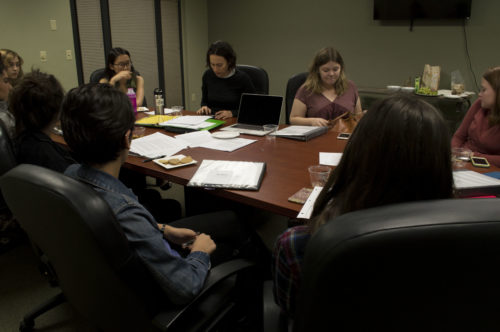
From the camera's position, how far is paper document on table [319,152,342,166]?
5.76 feet

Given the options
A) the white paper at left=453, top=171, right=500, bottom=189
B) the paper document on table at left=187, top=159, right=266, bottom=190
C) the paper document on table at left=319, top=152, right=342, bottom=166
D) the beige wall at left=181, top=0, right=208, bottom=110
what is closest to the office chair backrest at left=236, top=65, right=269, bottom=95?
the paper document on table at left=319, top=152, right=342, bottom=166

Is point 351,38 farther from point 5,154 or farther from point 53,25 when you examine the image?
point 5,154

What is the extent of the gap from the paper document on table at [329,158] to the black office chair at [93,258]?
82cm

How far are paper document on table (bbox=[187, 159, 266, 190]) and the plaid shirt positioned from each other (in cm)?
60

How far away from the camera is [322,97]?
2693mm

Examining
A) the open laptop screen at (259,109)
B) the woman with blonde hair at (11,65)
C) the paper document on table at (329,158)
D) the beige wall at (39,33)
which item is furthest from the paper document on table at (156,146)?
the beige wall at (39,33)

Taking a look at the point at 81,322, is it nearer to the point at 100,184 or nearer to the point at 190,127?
the point at 100,184

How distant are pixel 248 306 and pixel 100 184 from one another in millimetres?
1037

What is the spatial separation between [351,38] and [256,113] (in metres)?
2.62

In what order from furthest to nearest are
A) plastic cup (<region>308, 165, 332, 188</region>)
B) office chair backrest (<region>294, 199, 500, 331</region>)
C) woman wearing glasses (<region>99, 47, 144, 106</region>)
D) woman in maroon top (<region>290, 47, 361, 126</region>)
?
woman wearing glasses (<region>99, 47, 144, 106</region>) → woman in maroon top (<region>290, 47, 361, 126</region>) → plastic cup (<region>308, 165, 332, 188</region>) → office chair backrest (<region>294, 199, 500, 331</region>)

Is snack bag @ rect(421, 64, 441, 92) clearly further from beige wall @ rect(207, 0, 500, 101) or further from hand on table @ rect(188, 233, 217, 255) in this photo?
hand on table @ rect(188, 233, 217, 255)

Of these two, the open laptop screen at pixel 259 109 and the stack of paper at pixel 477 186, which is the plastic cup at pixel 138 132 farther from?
the stack of paper at pixel 477 186

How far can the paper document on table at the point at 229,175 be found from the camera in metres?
1.49

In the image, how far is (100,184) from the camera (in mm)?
1006
